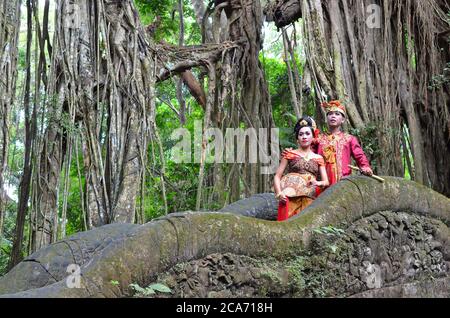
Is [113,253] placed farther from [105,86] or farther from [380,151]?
[380,151]

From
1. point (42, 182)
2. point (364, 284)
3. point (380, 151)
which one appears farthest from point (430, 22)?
point (42, 182)

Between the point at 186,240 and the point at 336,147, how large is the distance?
1931mm

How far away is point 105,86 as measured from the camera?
5188mm

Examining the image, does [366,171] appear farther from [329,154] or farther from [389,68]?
[389,68]

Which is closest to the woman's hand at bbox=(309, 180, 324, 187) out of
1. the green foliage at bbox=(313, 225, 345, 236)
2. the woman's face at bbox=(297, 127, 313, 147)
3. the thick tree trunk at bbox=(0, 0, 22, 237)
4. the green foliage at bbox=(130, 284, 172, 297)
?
the woman's face at bbox=(297, 127, 313, 147)

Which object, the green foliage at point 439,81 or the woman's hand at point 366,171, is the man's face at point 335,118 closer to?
the woman's hand at point 366,171

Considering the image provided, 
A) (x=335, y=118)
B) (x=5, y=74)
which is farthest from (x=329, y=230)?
(x=5, y=74)

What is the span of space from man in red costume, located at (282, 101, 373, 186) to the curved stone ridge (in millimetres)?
486

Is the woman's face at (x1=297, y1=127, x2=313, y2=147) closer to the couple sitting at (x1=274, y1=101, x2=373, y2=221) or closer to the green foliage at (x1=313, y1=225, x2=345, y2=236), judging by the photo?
the couple sitting at (x1=274, y1=101, x2=373, y2=221)

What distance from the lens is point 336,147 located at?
15.8ft

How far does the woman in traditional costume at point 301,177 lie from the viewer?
4555 millimetres

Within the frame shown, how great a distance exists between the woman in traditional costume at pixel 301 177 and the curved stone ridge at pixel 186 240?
1.34 ft

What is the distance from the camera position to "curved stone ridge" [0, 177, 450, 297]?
2.92 meters

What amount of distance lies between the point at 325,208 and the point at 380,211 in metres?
0.52
